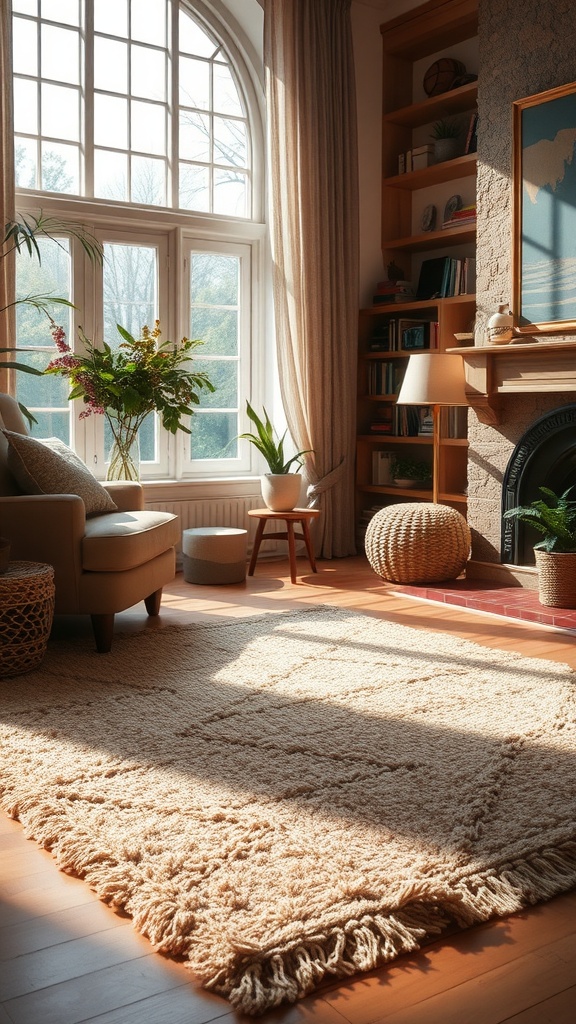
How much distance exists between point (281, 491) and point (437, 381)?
3.24 ft

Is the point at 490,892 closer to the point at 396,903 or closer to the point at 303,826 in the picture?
the point at 396,903

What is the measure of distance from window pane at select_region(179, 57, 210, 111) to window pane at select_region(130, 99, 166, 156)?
18 centimetres

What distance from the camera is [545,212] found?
4375 mm

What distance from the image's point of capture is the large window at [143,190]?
4.98m

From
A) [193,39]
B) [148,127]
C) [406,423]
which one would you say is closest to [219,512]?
[406,423]

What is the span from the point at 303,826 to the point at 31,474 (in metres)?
2.09

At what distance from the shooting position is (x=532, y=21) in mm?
4410

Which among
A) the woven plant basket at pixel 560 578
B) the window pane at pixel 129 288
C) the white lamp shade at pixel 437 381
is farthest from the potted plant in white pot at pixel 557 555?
the window pane at pixel 129 288

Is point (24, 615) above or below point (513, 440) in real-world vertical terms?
below

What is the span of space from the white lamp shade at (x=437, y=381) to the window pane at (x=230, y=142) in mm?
1890

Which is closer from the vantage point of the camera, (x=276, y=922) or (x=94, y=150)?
(x=276, y=922)

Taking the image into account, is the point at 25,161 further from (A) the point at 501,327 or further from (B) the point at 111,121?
(A) the point at 501,327

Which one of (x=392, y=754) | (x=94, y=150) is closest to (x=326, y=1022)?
(x=392, y=754)

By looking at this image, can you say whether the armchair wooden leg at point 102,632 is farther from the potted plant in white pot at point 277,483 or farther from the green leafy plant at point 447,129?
the green leafy plant at point 447,129
